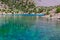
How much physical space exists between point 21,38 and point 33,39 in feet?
7.34

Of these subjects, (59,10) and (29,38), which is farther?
(59,10)

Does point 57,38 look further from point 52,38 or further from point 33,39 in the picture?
point 33,39

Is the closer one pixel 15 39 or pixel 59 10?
pixel 15 39

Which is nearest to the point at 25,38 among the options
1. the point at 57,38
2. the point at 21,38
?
the point at 21,38

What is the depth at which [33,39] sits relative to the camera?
35.6 metres

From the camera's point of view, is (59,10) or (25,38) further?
(59,10)

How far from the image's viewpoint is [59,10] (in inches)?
3762

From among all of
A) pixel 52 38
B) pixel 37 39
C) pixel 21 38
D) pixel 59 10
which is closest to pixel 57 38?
pixel 52 38

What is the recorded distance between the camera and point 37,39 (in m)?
35.5

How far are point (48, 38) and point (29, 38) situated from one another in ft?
10.7

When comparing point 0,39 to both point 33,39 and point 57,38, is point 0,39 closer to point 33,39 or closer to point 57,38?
point 33,39

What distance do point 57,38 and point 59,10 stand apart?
6094cm

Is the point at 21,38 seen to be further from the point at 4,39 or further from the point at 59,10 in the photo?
the point at 59,10

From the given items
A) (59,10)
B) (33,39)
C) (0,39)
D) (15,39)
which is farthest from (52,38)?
(59,10)
